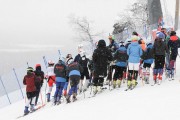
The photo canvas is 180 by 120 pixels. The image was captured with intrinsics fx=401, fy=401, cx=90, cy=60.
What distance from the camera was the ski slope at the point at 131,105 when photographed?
10371 mm

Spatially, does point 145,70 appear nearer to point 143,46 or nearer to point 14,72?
Result: point 143,46

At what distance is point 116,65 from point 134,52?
4.08 feet

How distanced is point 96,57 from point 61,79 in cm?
186

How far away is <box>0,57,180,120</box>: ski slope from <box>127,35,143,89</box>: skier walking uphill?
0.34m

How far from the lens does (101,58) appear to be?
50.1 ft

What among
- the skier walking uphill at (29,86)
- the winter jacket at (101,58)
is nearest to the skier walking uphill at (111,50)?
the winter jacket at (101,58)

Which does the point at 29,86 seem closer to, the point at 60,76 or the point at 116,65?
the point at 60,76

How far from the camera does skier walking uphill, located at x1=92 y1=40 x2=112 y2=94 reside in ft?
50.0

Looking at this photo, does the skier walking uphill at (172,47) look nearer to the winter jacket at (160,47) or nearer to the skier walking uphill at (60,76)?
the winter jacket at (160,47)

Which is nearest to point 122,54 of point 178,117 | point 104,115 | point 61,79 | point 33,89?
point 61,79

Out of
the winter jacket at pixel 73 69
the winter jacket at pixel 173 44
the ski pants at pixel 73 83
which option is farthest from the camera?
the winter jacket at pixel 173 44

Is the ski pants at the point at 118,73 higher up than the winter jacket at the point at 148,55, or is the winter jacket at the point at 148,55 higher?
the winter jacket at the point at 148,55

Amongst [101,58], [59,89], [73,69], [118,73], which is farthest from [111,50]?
[59,89]

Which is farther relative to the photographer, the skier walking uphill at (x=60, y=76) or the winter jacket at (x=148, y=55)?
the skier walking uphill at (x=60, y=76)
